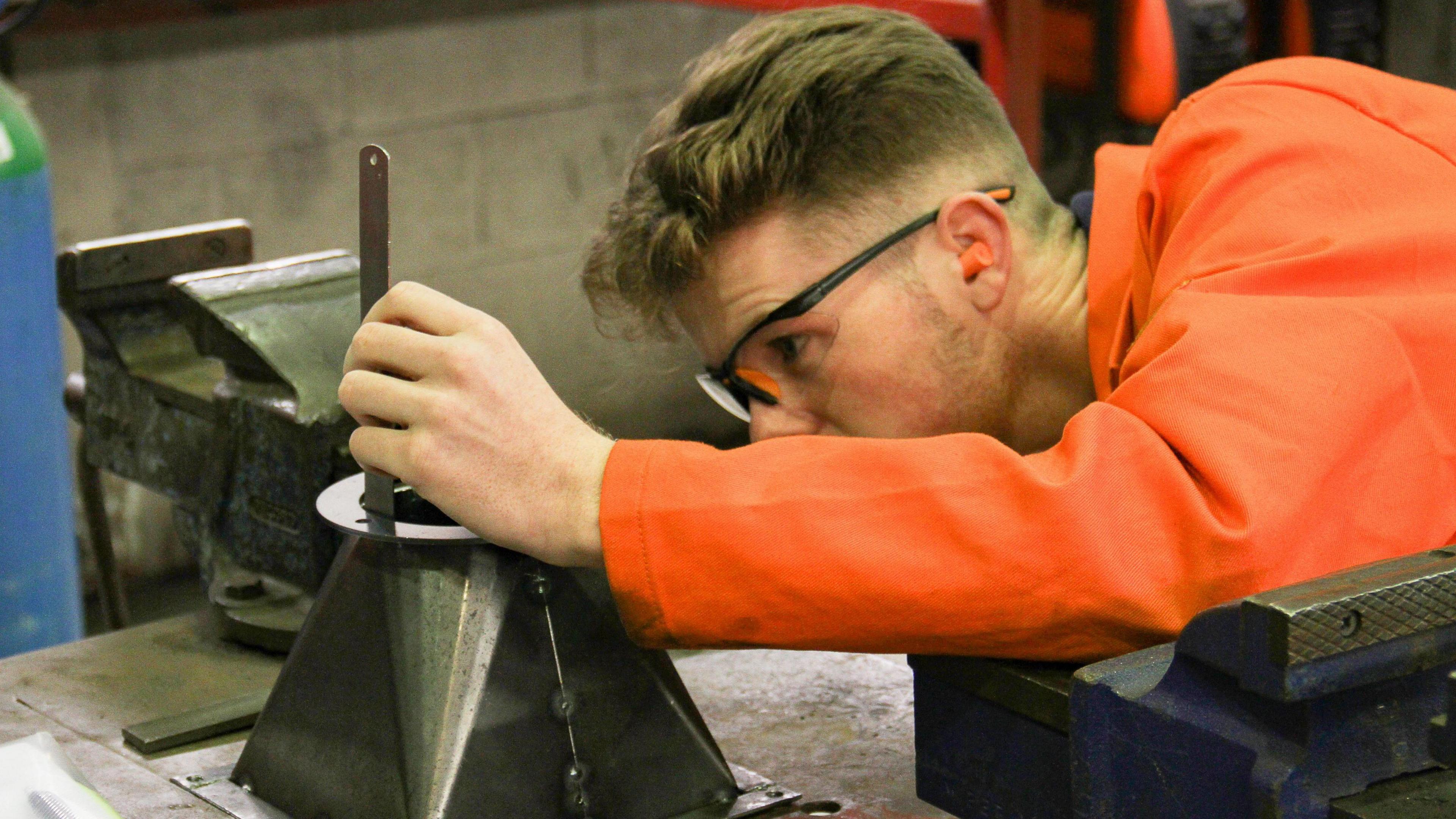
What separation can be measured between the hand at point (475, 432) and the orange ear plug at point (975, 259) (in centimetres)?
41

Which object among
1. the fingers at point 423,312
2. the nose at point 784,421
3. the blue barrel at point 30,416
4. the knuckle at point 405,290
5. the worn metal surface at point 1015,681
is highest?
the knuckle at point 405,290

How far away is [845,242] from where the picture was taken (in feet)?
4.09

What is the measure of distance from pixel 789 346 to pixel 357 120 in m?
2.68

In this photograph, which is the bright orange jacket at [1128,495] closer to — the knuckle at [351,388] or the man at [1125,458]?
the man at [1125,458]

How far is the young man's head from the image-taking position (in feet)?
4.08

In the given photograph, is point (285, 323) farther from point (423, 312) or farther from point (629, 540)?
point (629, 540)

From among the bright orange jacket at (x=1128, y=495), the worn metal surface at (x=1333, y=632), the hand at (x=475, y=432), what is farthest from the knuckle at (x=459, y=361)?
the worn metal surface at (x=1333, y=632)

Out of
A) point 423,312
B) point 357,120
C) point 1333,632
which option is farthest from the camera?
point 357,120

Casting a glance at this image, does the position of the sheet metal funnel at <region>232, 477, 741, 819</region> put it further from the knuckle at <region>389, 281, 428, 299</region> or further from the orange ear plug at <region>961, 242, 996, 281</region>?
the orange ear plug at <region>961, 242, 996, 281</region>

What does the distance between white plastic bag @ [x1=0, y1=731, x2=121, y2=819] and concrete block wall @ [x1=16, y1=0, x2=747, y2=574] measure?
2.07 metres

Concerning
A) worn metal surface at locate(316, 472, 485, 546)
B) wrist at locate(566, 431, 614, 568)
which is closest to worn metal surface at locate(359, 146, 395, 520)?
worn metal surface at locate(316, 472, 485, 546)

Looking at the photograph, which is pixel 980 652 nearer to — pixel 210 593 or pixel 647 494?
pixel 647 494

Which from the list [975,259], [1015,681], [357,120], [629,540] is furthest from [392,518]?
[357,120]

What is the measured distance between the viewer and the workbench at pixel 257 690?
111 centimetres
